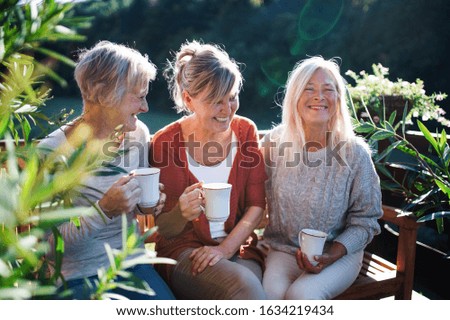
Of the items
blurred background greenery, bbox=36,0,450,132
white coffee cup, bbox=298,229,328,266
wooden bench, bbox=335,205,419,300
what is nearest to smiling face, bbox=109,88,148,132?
white coffee cup, bbox=298,229,328,266

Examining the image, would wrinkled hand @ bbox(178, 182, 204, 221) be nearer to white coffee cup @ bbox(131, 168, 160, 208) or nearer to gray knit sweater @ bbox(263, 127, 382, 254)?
white coffee cup @ bbox(131, 168, 160, 208)

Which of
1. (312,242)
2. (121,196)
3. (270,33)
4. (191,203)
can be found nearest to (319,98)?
(312,242)

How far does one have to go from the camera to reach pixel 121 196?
1.47 m

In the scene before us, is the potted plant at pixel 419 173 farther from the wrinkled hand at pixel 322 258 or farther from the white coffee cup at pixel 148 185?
the white coffee cup at pixel 148 185

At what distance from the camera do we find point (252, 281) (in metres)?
1.69

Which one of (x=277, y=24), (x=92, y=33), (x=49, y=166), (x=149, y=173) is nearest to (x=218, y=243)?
(x=149, y=173)

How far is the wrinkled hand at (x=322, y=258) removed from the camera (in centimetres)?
182

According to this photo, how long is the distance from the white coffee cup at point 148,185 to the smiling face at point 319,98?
0.83m

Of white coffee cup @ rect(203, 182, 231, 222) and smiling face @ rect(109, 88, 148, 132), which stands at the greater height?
smiling face @ rect(109, 88, 148, 132)

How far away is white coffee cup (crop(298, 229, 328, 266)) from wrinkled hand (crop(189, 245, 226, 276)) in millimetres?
344

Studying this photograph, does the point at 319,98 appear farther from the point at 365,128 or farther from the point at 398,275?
the point at 398,275

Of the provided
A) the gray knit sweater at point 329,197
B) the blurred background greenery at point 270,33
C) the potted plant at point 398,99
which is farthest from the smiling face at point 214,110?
the blurred background greenery at point 270,33

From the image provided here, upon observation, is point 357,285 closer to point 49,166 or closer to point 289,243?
point 289,243

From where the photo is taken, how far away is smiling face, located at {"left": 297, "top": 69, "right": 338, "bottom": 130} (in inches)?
79.1
